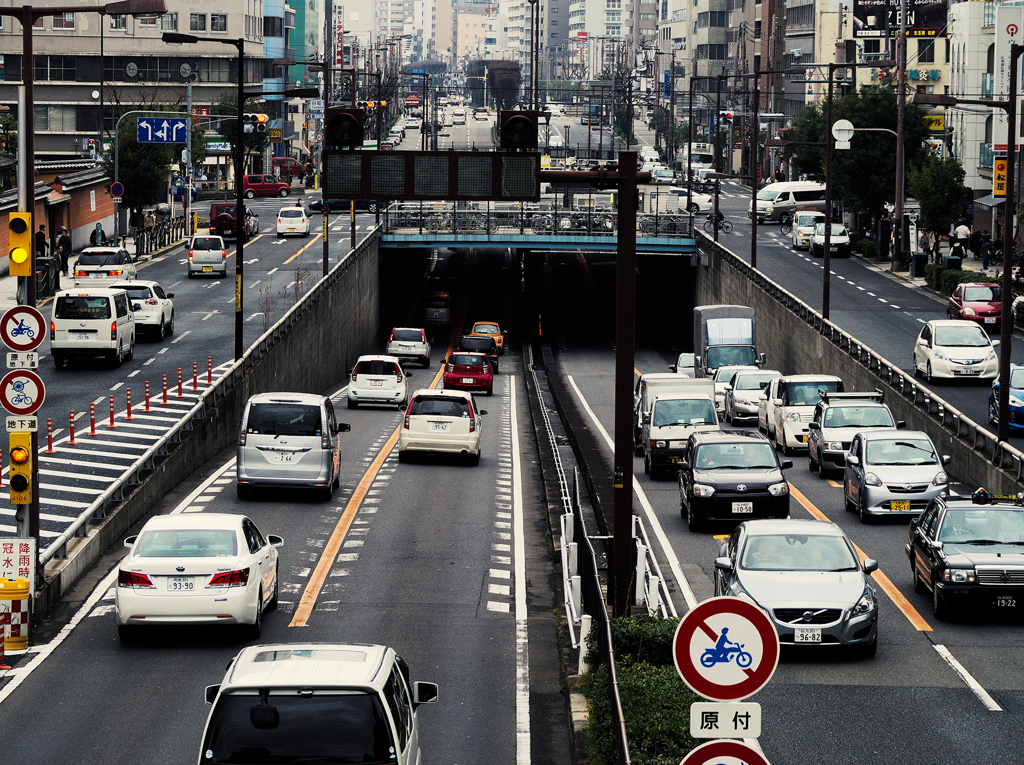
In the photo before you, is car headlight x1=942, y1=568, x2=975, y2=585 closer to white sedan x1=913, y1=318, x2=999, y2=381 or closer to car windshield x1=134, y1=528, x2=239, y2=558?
car windshield x1=134, y1=528, x2=239, y2=558

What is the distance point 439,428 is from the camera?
116 feet

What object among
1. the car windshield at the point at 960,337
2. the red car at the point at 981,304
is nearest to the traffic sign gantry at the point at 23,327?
the car windshield at the point at 960,337

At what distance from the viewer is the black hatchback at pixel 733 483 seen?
27.5 metres

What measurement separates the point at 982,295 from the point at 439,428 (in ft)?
84.5

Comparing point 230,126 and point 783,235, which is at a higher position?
point 230,126

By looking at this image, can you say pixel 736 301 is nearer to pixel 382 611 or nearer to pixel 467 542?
pixel 467 542

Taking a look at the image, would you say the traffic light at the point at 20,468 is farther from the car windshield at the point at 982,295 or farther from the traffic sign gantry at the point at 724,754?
the car windshield at the point at 982,295

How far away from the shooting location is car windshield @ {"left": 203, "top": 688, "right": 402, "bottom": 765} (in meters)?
10.3

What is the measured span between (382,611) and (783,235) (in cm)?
7927

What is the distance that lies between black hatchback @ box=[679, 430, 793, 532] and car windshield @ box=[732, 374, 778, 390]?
17.7 metres

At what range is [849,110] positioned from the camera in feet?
275

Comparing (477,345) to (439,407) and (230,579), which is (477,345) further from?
(230,579)

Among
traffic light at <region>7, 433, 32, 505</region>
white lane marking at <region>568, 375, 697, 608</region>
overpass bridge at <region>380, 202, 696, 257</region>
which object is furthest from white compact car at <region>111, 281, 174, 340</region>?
overpass bridge at <region>380, 202, 696, 257</region>

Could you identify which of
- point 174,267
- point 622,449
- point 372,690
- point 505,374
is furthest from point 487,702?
point 174,267
